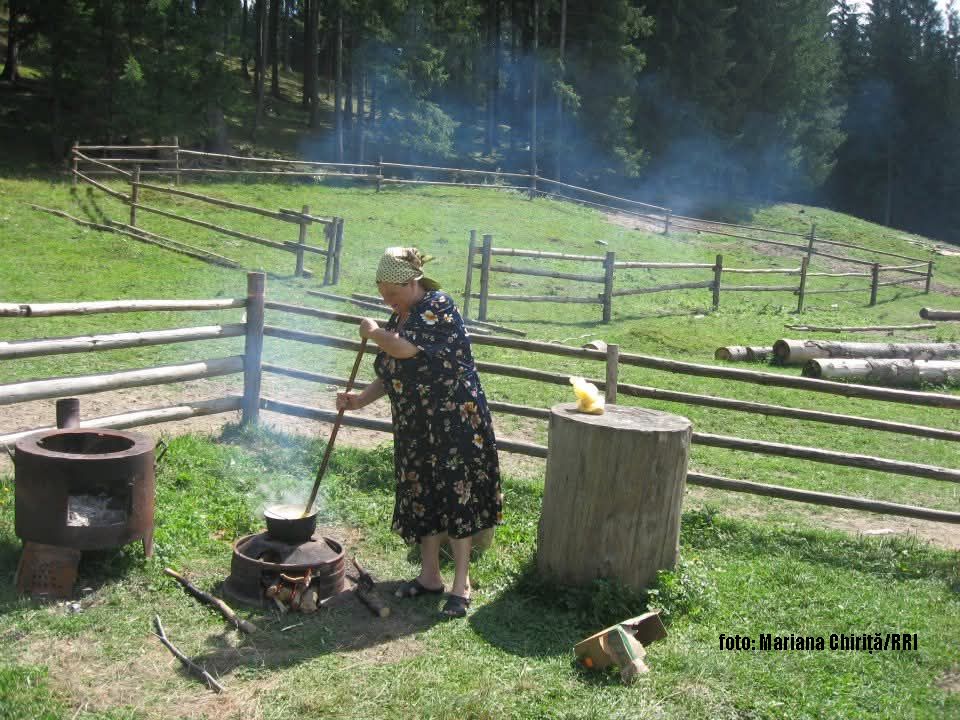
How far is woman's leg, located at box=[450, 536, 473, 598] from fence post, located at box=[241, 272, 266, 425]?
2895 millimetres

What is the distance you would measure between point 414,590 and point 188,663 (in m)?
1.18

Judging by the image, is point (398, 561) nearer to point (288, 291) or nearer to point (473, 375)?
point (473, 375)

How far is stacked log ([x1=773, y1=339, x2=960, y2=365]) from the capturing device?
12422mm

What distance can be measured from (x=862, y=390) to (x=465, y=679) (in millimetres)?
3445

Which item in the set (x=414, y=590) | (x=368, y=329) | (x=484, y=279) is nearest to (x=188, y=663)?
(x=414, y=590)

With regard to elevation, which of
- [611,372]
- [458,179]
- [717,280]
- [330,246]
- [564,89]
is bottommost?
[717,280]

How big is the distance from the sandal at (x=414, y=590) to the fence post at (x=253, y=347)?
2.76 m

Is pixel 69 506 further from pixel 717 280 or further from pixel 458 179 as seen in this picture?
pixel 458 179

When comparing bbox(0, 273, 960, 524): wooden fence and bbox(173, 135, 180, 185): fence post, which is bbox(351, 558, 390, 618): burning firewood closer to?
bbox(0, 273, 960, 524): wooden fence

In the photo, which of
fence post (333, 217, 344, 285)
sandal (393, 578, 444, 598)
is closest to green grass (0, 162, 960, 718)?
sandal (393, 578, 444, 598)

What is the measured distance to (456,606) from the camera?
14.7 feet

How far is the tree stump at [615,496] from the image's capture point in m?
4.48

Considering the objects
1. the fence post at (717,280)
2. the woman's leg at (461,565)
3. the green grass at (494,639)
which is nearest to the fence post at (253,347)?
the green grass at (494,639)

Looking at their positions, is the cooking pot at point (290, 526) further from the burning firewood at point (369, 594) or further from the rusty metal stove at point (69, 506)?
the rusty metal stove at point (69, 506)
